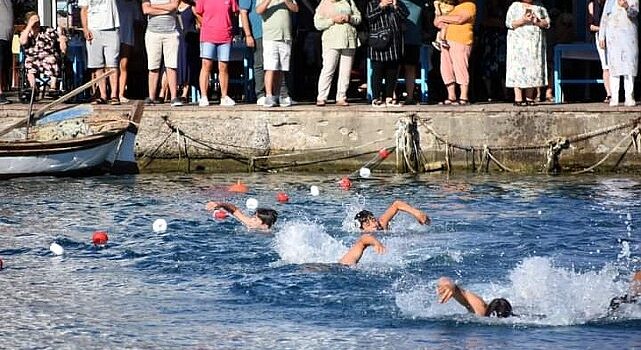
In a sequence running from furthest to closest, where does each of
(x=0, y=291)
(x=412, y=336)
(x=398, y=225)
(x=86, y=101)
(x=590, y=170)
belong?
(x=86, y=101), (x=590, y=170), (x=398, y=225), (x=0, y=291), (x=412, y=336)

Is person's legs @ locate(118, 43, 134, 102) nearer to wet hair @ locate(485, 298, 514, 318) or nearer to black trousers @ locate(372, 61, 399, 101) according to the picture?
black trousers @ locate(372, 61, 399, 101)

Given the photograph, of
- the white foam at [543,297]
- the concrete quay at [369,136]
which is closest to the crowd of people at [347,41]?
the concrete quay at [369,136]

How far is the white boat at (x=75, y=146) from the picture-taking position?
21422 millimetres

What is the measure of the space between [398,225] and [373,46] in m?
4.87

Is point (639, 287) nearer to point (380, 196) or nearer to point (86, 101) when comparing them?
point (380, 196)

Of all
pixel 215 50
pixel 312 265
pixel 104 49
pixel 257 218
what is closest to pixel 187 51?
pixel 104 49

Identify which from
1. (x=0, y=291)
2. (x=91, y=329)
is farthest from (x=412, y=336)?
(x=0, y=291)

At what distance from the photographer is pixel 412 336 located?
12242mm

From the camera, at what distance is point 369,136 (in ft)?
72.0

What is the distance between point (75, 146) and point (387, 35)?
14.6 feet

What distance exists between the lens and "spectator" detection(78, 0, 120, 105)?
22703 millimetres

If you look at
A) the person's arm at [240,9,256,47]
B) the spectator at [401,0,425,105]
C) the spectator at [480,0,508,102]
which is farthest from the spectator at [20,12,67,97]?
the spectator at [480,0,508,102]

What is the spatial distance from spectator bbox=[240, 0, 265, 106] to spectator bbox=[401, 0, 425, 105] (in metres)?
2.01

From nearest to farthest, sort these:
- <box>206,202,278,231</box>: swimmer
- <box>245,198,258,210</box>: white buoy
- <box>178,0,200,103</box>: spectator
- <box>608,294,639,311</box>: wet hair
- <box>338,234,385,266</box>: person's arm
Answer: <box>608,294,639,311</box>: wet hair → <box>338,234,385,266</box>: person's arm → <box>206,202,278,231</box>: swimmer → <box>245,198,258,210</box>: white buoy → <box>178,0,200,103</box>: spectator
